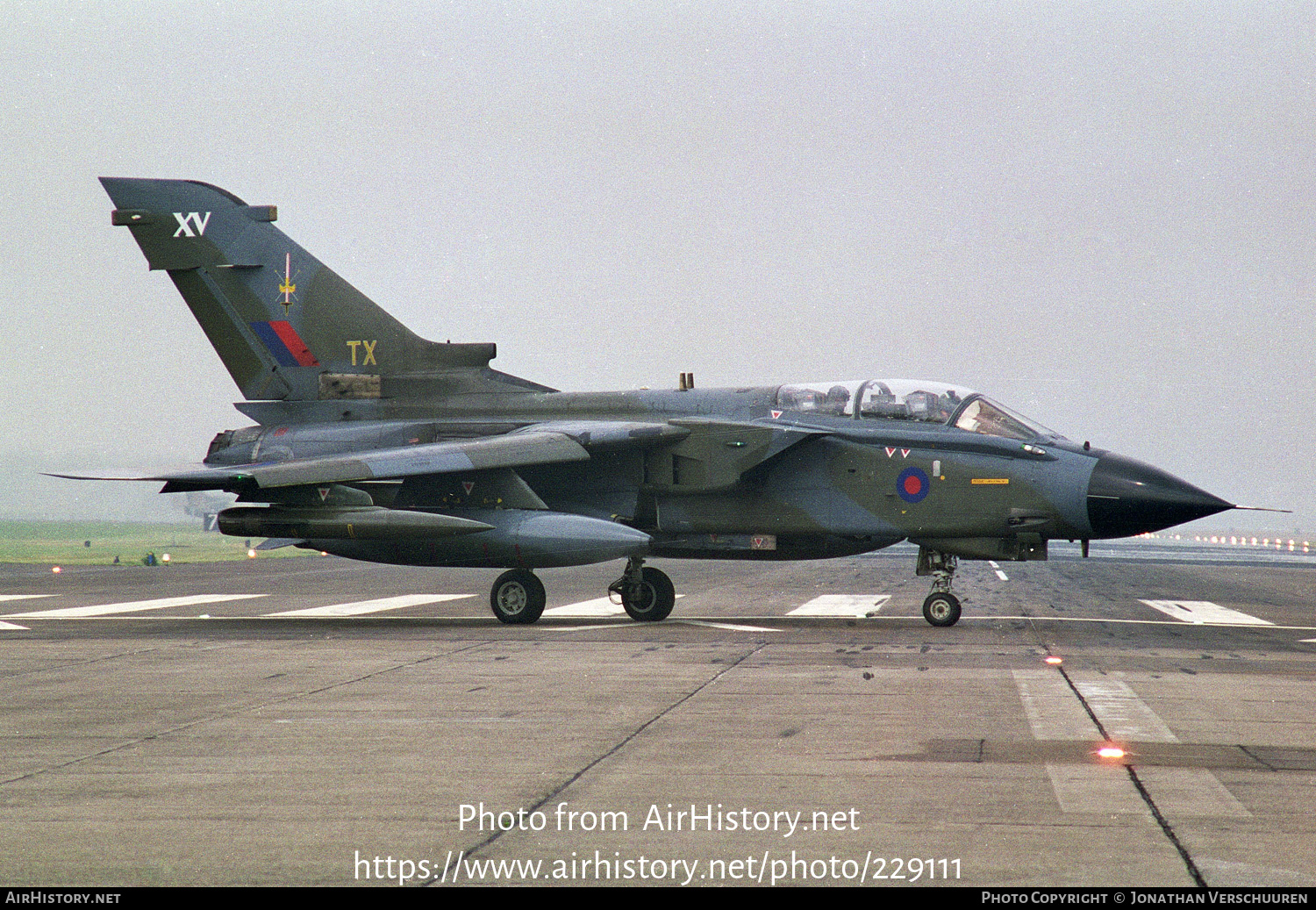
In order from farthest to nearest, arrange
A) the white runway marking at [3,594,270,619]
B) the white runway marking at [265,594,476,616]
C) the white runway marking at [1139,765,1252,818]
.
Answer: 1. the white runway marking at [265,594,476,616]
2. the white runway marking at [3,594,270,619]
3. the white runway marking at [1139,765,1252,818]

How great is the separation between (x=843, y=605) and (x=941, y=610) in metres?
4.13

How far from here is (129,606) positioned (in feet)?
64.0

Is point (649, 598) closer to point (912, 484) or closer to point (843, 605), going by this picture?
point (912, 484)

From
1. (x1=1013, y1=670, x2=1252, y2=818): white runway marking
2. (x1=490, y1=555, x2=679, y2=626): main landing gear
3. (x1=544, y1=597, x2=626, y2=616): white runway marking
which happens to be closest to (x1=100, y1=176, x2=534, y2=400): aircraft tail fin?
(x1=544, y1=597, x2=626, y2=616): white runway marking

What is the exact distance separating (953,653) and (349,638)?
6.82 m

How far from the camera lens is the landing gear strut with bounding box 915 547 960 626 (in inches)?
619

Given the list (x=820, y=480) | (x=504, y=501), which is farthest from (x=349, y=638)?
(x=820, y=480)

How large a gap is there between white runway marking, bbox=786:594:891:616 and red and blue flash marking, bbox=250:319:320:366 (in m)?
8.62

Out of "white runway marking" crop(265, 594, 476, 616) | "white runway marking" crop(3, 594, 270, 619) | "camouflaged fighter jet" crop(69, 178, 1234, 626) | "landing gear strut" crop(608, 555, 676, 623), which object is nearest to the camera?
"camouflaged fighter jet" crop(69, 178, 1234, 626)

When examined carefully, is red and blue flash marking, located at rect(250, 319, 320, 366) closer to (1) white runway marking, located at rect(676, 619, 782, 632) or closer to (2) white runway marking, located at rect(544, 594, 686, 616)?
(2) white runway marking, located at rect(544, 594, 686, 616)

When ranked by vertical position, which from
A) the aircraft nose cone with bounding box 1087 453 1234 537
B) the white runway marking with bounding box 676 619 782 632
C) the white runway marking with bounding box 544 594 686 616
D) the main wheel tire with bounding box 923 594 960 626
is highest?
the aircraft nose cone with bounding box 1087 453 1234 537

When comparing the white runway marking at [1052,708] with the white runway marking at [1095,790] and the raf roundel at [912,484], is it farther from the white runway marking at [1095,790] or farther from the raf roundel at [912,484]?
the raf roundel at [912,484]

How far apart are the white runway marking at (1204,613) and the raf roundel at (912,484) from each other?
4.47m

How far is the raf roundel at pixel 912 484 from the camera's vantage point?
16.0 meters
